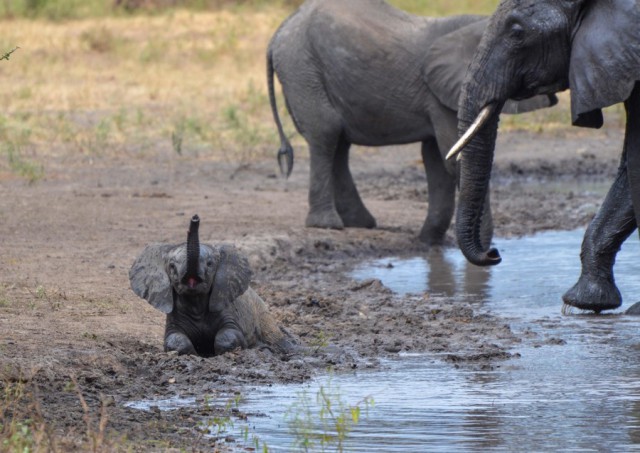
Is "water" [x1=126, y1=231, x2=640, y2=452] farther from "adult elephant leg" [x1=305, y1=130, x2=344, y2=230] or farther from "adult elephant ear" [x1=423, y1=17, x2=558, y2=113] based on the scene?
"adult elephant leg" [x1=305, y1=130, x2=344, y2=230]

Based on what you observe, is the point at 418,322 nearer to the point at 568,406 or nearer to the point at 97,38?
the point at 568,406

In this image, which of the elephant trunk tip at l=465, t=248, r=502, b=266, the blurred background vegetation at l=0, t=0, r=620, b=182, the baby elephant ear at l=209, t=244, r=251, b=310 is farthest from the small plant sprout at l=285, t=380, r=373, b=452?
the blurred background vegetation at l=0, t=0, r=620, b=182

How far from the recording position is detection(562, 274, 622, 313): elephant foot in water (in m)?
7.51

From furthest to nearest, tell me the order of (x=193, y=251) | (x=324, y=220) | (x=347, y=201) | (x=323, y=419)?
(x=347, y=201) → (x=324, y=220) → (x=193, y=251) → (x=323, y=419)

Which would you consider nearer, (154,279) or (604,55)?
(154,279)

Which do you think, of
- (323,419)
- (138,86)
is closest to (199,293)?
(323,419)

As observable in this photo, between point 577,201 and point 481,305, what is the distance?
4.35 metres

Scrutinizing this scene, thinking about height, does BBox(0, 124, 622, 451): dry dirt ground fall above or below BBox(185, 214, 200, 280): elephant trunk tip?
below

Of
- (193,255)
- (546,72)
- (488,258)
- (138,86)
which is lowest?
(138,86)

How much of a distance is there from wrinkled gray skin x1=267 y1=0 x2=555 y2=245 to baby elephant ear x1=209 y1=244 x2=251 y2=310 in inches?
141

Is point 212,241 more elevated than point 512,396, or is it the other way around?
point 512,396

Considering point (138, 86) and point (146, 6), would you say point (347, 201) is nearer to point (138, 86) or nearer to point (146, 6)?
point (138, 86)

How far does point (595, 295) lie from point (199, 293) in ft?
7.70

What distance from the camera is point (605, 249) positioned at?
7.55 meters
